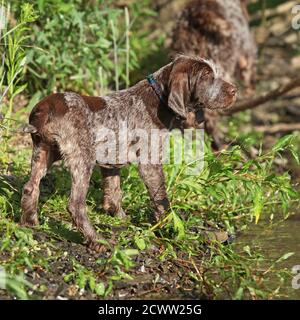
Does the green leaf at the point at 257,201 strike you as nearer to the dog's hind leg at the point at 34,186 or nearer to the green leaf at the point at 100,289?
the green leaf at the point at 100,289

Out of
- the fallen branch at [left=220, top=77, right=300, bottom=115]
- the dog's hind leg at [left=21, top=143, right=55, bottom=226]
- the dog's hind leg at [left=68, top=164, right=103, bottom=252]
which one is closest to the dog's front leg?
the dog's hind leg at [left=68, top=164, right=103, bottom=252]

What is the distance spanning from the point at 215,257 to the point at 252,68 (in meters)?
5.17

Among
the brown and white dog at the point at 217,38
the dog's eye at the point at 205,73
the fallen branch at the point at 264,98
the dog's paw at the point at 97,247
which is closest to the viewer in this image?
the dog's paw at the point at 97,247

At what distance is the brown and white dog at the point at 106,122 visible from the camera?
6.26 meters

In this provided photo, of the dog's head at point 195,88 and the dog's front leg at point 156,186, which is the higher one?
the dog's head at point 195,88

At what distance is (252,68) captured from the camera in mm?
10719

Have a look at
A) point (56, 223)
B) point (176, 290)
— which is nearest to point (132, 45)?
point (56, 223)

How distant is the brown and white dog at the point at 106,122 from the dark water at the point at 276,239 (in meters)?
Result: 1.03

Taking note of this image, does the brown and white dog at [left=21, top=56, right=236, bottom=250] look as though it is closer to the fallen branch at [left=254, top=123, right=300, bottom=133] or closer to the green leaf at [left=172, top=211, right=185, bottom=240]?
the green leaf at [left=172, top=211, right=185, bottom=240]

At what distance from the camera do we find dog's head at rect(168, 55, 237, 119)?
6660mm

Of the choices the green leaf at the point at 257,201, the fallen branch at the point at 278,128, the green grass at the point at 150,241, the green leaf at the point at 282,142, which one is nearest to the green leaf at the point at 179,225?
the green grass at the point at 150,241

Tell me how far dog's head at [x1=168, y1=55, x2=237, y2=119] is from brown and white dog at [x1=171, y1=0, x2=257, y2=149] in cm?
308

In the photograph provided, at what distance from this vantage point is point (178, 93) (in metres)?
6.65
